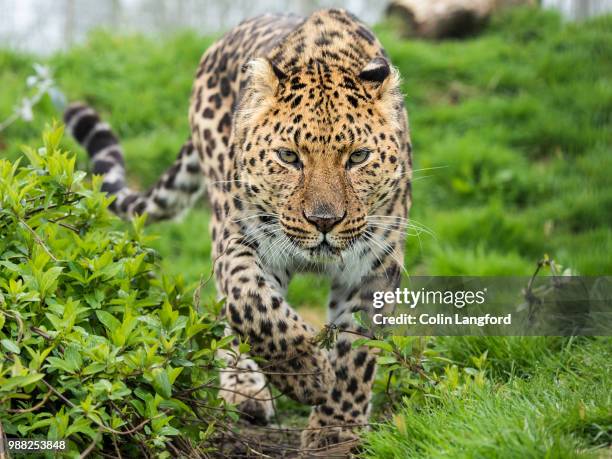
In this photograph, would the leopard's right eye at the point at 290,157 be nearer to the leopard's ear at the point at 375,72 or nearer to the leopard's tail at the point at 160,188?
the leopard's ear at the point at 375,72

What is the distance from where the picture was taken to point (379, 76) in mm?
4820

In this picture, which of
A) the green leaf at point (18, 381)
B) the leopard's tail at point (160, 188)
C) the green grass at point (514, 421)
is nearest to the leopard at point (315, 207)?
the green grass at point (514, 421)

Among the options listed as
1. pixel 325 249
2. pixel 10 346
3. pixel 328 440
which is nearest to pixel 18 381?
pixel 10 346

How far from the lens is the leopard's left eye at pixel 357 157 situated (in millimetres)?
4621

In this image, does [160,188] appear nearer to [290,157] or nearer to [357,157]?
[290,157]

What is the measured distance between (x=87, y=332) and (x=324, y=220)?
133cm

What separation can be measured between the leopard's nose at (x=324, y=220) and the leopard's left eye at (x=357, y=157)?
0.32m

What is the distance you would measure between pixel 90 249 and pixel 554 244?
18.6 ft

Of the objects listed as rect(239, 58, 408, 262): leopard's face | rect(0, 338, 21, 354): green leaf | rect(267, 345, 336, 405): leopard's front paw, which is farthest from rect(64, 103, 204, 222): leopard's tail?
rect(0, 338, 21, 354): green leaf

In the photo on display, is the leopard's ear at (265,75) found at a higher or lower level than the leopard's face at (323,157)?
higher

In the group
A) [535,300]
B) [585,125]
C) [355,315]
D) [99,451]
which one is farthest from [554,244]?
[99,451]

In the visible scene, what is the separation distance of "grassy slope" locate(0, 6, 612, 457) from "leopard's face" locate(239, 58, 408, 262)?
1.05 metres

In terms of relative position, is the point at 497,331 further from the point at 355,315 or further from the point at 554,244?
the point at 554,244

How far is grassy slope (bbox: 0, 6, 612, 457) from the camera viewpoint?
3898 mm
